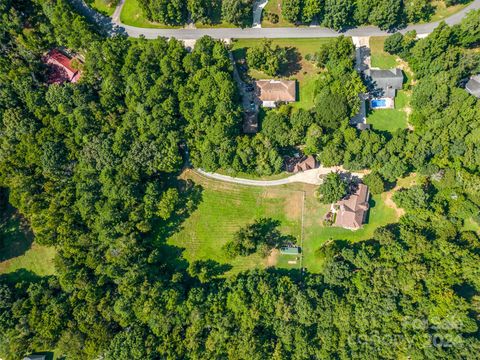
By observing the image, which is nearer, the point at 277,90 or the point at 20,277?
the point at 277,90

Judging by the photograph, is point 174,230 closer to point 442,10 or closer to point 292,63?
point 292,63

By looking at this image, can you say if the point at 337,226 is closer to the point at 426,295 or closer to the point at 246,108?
the point at 426,295

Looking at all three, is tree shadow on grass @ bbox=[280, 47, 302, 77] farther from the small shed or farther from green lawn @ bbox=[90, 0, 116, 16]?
green lawn @ bbox=[90, 0, 116, 16]

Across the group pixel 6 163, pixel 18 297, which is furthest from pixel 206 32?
pixel 18 297

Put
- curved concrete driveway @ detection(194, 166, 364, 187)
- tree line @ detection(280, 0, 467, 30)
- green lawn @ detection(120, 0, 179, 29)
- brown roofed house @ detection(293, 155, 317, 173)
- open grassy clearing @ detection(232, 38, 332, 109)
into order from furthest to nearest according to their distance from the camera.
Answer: green lawn @ detection(120, 0, 179, 29), open grassy clearing @ detection(232, 38, 332, 109), curved concrete driveway @ detection(194, 166, 364, 187), brown roofed house @ detection(293, 155, 317, 173), tree line @ detection(280, 0, 467, 30)

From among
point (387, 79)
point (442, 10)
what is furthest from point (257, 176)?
point (442, 10)

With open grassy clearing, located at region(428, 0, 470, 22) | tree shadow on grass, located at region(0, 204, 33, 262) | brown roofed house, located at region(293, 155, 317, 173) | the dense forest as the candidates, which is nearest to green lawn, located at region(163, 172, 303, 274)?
the dense forest

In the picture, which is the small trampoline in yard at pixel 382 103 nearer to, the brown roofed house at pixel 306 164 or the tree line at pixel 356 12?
the tree line at pixel 356 12
